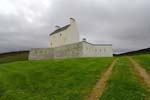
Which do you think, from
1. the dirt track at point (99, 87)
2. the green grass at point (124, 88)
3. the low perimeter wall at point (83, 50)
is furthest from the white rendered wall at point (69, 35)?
the green grass at point (124, 88)

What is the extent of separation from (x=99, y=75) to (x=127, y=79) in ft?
12.7

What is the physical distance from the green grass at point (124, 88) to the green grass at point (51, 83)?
2.02 meters

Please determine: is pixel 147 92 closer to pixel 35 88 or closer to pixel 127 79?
pixel 127 79

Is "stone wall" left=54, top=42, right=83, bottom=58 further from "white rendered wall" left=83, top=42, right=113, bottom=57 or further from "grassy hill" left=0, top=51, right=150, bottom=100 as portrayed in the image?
"grassy hill" left=0, top=51, right=150, bottom=100

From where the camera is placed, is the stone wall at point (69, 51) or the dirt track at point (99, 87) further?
the stone wall at point (69, 51)

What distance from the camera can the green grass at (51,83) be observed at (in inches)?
859

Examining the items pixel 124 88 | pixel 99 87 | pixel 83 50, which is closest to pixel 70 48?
pixel 83 50

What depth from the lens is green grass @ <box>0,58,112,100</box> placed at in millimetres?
21823

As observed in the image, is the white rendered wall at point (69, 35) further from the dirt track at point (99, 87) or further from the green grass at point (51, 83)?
the dirt track at point (99, 87)

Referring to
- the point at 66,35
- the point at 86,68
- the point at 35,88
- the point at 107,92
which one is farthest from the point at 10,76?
the point at 66,35

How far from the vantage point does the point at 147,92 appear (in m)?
19.9

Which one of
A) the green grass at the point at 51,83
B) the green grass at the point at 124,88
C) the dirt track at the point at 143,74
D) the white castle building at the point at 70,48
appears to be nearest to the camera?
the green grass at the point at 124,88

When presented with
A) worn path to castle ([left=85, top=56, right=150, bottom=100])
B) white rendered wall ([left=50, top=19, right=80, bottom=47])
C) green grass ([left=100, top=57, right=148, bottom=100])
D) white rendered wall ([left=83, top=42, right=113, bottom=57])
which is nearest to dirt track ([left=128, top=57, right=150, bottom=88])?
worn path to castle ([left=85, top=56, right=150, bottom=100])

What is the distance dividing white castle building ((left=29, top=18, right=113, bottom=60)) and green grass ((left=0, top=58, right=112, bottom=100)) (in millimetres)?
22321
